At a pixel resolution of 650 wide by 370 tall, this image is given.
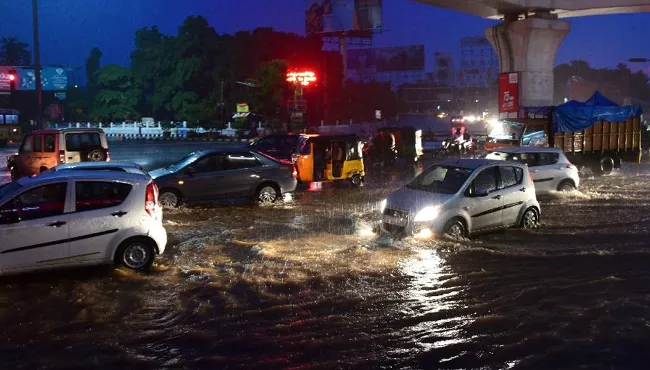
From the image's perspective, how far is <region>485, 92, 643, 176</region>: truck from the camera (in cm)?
2380

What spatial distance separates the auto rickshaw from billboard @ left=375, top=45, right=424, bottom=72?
80528 mm

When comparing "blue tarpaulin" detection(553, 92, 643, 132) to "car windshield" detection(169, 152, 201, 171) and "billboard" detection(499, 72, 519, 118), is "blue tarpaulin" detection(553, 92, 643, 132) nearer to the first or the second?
"billboard" detection(499, 72, 519, 118)

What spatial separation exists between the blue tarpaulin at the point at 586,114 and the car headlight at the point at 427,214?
13880mm

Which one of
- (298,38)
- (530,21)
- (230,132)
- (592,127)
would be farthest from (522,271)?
(298,38)

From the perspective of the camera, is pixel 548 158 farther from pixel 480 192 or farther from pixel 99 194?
pixel 99 194

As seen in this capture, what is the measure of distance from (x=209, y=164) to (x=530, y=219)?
7623mm

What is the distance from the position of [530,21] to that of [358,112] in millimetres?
48768

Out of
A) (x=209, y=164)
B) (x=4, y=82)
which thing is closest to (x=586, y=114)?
(x=209, y=164)

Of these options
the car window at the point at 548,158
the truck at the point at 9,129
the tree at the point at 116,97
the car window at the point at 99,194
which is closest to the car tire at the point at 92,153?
the car window at the point at 99,194

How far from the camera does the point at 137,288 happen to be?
891 cm

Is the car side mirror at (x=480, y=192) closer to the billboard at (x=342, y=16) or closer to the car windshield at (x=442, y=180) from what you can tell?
the car windshield at (x=442, y=180)

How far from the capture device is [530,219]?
1291 cm

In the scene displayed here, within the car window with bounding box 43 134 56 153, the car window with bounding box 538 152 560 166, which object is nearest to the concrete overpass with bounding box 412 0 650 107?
the car window with bounding box 538 152 560 166

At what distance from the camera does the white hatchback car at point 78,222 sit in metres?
8.84
